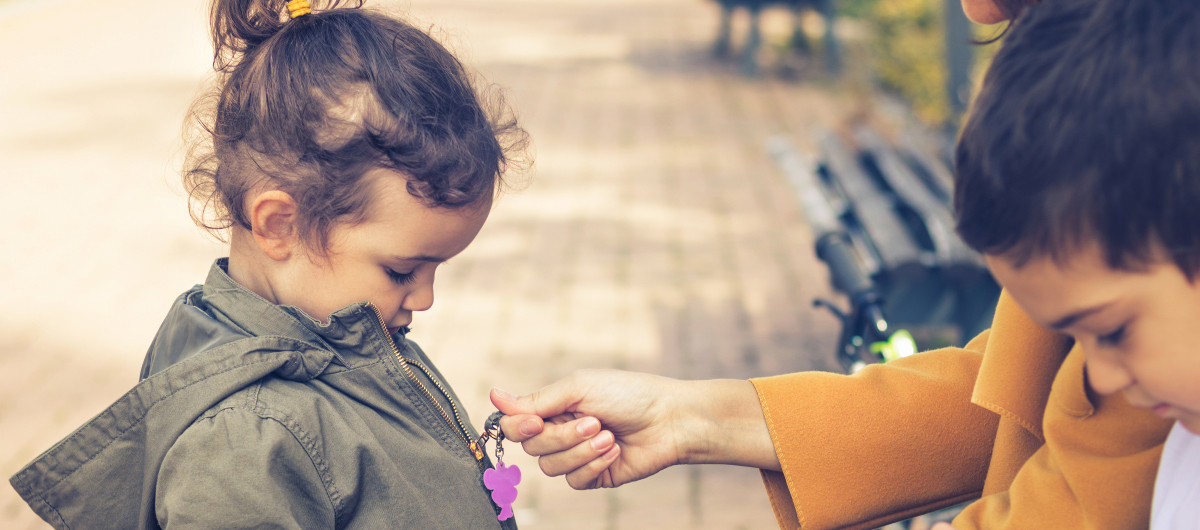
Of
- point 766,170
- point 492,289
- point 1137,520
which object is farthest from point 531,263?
point 1137,520

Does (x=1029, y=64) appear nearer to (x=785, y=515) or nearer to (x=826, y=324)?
(x=785, y=515)

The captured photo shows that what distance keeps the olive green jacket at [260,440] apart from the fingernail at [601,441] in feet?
0.77

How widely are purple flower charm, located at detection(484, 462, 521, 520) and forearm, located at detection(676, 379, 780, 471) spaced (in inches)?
13.3

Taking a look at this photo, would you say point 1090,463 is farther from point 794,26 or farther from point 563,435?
point 794,26

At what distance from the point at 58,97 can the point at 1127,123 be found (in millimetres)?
8967

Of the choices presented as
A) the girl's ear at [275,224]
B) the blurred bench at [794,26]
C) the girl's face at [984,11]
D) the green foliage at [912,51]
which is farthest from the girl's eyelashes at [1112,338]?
the blurred bench at [794,26]

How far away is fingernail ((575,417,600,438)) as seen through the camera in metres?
1.62

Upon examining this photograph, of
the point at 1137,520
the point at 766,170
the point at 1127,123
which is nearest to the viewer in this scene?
the point at 1127,123

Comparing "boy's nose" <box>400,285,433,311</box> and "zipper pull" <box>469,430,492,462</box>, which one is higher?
"boy's nose" <box>400,285,433,311</box>

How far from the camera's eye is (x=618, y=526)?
315 centimetres

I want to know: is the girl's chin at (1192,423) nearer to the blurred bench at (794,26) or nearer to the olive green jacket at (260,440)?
the olive green jacket at (260,440)

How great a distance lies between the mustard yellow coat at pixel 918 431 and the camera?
1.32 meters

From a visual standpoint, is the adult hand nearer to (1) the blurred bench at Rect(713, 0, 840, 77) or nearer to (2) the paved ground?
(2) the paved ground

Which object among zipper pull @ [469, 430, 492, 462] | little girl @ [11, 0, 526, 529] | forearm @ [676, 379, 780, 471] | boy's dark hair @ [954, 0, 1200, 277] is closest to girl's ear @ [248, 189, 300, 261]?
little girl @ [11, 0, 526, 529]
